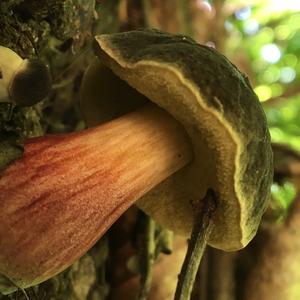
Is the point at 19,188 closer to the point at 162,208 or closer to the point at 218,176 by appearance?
the point at 218,176

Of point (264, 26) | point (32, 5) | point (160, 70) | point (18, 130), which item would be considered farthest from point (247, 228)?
point (264, 26)

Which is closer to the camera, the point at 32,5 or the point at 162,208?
the point at 32,5

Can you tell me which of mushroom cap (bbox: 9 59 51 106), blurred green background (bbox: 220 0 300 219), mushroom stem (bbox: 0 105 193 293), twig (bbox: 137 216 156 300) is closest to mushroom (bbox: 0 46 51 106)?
mushroom cap (bbox: 9 59 51 106)

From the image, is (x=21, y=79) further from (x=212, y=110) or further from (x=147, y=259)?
(x=147, y=259)

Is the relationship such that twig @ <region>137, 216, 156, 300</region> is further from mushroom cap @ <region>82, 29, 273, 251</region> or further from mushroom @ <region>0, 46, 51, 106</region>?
mushroom @ <region>0, 46, 51, 106</region>

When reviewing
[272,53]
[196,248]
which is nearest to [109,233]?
[196,248]

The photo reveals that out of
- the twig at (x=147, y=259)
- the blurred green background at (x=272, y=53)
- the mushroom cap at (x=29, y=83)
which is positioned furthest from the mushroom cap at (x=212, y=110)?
the blurred green background at (x=272, y=53)
